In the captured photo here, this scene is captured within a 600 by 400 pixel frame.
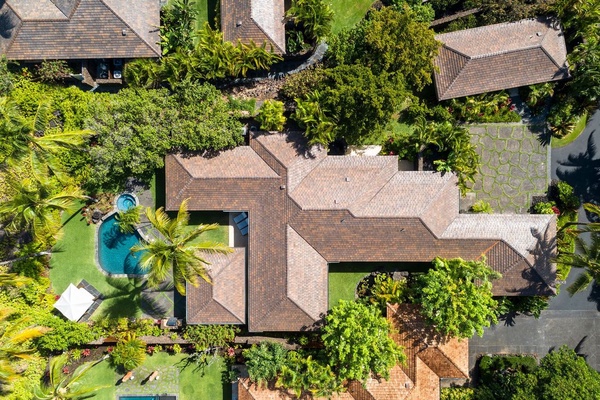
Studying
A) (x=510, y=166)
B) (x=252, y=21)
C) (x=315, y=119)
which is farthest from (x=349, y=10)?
(x=510, y=166)

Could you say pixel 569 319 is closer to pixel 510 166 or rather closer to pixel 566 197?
pixel 566 197

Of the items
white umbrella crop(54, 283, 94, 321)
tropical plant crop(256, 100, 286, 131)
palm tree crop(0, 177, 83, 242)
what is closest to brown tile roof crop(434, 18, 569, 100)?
tropical plant crop(256, 100, 286, 131)

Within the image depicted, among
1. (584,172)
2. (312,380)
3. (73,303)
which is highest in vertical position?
(584,172)

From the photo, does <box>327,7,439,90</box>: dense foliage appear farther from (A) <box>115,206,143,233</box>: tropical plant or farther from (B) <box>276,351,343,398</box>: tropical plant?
(B) <box>276,351,343,398</box>: tropical plant

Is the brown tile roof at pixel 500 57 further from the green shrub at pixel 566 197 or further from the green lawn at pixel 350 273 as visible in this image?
the green lawn at pixel 350 273

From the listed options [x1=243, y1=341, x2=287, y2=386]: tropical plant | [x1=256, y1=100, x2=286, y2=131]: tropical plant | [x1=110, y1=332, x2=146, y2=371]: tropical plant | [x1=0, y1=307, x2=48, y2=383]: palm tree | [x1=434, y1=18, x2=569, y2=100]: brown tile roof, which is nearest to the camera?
[x1=0, y1=307, x2=48, y2=383]: palm tree

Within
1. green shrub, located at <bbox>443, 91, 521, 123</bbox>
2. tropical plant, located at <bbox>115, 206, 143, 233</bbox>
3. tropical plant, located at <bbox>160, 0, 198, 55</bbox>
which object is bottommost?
tropical plant, located at <bbox>115, 206, 143, 233</bbox>

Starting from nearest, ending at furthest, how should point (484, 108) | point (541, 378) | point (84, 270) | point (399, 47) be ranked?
point (399, 47)
point (541, 378)
point (484, 108)
point (84, 270)
